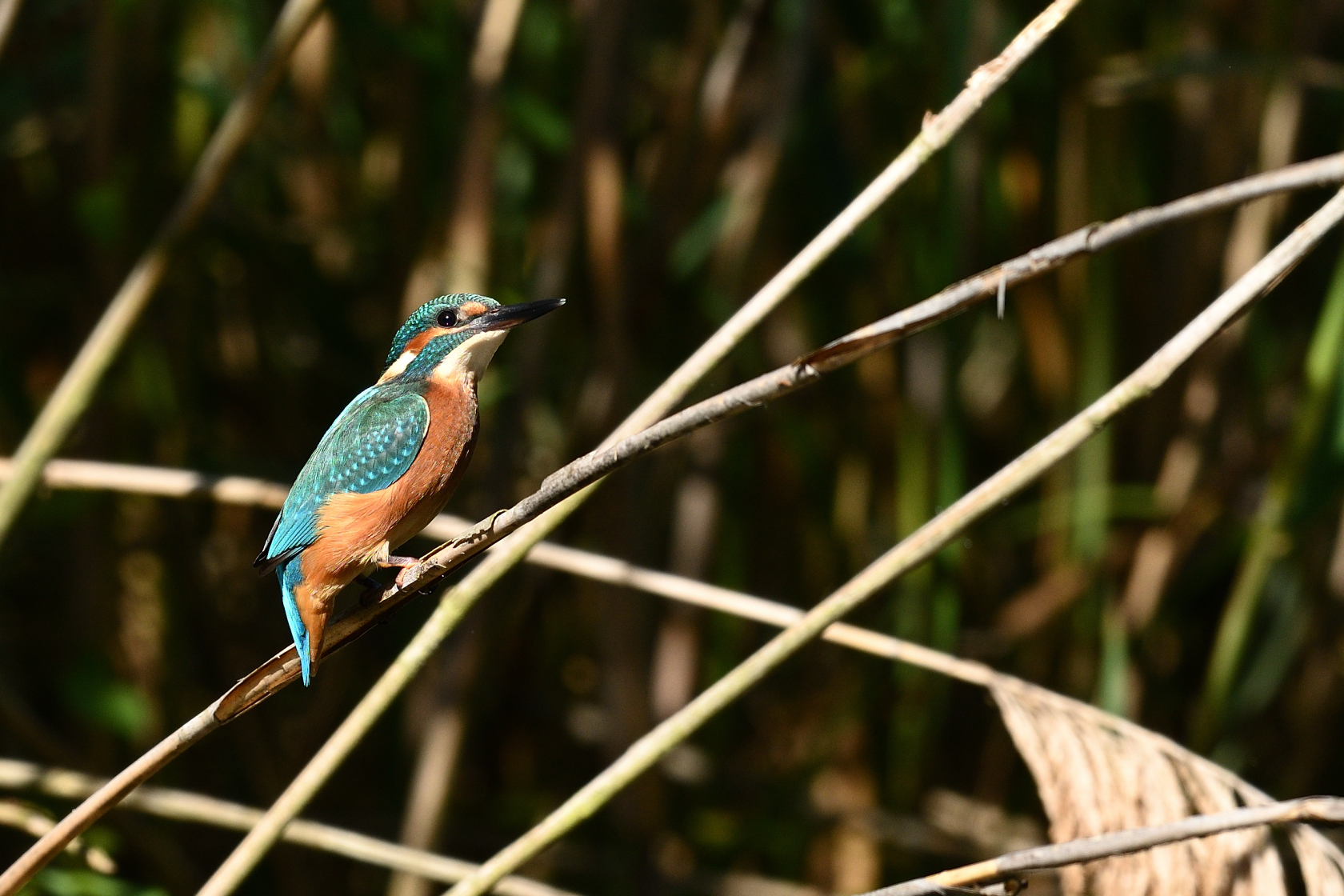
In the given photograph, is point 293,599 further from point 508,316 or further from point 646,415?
point 646,415

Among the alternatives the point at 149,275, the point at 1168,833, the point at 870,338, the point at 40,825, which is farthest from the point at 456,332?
the point at 1168,833

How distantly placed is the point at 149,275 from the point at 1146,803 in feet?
5.04

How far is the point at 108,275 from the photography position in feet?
9.87

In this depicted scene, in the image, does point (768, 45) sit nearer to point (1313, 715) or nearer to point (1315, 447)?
point (1315, 447)

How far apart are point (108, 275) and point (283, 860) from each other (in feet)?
4.88

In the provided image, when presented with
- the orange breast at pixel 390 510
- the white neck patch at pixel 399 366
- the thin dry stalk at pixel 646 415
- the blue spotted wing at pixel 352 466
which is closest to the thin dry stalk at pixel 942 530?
the thin dry stalk at pixel 646 415

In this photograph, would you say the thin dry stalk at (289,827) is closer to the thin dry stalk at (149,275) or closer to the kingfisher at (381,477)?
the kingfisher at (381,477)

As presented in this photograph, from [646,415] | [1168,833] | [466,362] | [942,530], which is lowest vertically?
[1168,833]

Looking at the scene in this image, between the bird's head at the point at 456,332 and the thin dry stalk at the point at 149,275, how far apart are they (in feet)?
1.41

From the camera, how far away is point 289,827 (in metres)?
1.77

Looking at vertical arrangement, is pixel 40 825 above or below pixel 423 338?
below

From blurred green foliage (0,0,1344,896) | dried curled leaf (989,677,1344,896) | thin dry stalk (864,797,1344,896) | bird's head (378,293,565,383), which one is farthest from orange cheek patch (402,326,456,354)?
thin dry stalk (864,797,1344,896)

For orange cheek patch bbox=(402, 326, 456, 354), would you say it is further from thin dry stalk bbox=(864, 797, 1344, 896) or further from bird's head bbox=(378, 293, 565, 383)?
thin dry stalk bbox=(864, 797, 1344, 896)

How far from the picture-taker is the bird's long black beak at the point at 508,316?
1.99 m
